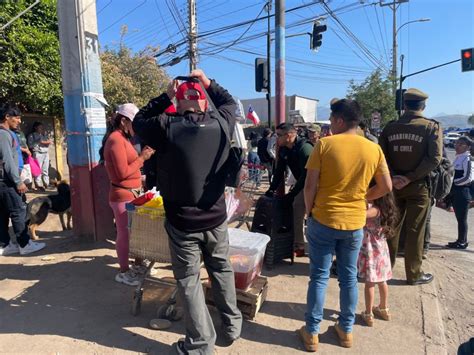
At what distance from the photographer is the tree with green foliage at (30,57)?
8.38m

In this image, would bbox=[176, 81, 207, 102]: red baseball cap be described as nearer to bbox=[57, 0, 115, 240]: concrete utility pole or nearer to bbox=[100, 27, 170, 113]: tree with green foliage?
bbox=[57, 0, 115, 240]: concrete utility pole

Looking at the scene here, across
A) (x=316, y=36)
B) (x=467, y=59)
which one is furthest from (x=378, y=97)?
(x=316, y=36)

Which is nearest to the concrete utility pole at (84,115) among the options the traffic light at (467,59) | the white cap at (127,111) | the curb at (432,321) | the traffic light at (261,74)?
the white cap at (127,111)

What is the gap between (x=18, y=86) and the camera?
874 cm

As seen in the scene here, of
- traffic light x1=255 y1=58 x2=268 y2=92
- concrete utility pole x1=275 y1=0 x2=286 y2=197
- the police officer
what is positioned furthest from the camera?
traffic light x1=255 y1=58 x2=268 y2=92

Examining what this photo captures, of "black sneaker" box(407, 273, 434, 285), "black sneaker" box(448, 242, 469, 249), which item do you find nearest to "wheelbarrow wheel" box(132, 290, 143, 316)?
"black sneaker" box(407, 273, 434, 285)

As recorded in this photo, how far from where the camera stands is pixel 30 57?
874 cm

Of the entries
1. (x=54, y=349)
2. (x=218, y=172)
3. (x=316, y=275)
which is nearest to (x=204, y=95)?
(x=218, y=172)

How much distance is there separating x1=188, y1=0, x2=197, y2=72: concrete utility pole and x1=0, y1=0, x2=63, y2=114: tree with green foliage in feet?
32.0

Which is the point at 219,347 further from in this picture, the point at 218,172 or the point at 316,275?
the point at 218,172

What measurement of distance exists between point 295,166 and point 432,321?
2.35 metres

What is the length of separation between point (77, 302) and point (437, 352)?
3493 mm

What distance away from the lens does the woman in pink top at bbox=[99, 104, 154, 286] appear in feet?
13.0

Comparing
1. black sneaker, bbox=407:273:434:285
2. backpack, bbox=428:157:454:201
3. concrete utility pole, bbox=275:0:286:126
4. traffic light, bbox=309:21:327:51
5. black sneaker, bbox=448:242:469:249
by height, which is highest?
traffic light, bbox=309:21:327:51
